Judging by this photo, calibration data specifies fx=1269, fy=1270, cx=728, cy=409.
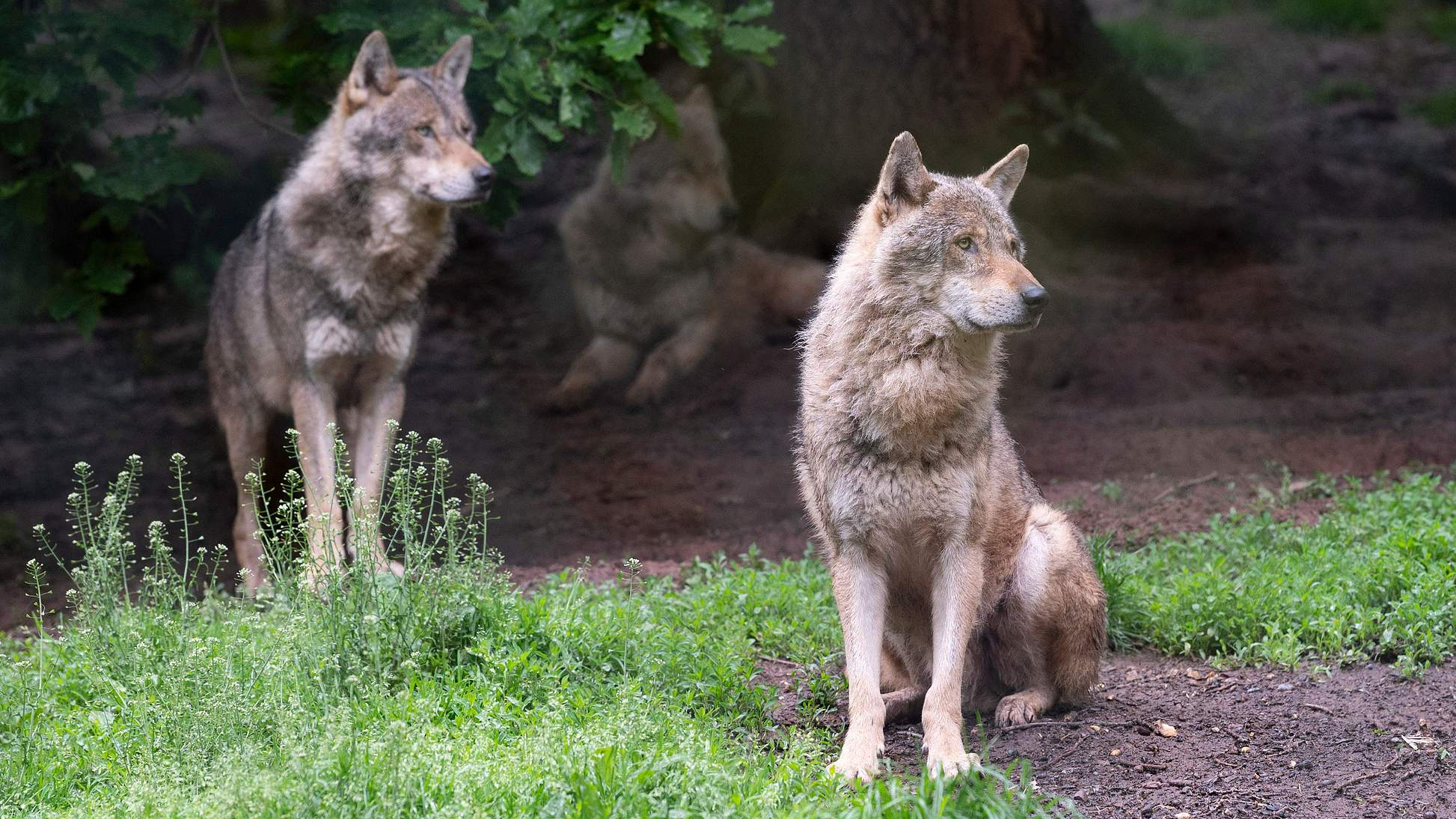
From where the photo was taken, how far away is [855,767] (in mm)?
4016

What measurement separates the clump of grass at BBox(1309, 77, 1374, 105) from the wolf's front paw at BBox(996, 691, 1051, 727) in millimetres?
12025

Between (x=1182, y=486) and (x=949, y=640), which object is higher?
(x=949, y=640)

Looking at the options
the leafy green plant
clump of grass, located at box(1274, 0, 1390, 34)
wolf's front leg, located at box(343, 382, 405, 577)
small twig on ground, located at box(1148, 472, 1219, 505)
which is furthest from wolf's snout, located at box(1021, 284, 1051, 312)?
clump of grass, located at box(1274, 0, 1390, 34)

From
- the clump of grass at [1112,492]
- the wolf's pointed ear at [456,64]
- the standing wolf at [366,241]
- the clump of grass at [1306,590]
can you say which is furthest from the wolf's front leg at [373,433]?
the clump of grass at [1112,492]

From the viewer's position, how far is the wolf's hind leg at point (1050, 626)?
15.3 feet

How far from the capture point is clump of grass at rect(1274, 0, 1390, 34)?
1557cm

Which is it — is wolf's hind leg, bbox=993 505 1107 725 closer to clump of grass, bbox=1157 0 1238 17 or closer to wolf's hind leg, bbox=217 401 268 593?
wolf's hind leg, bbox=217 401 268 593

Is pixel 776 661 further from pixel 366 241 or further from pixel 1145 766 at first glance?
pixel 366 241

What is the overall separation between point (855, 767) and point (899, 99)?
8112 mm

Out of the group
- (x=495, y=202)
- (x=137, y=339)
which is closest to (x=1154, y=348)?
(x=495, y=202)

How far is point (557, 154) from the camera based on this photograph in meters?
13.1

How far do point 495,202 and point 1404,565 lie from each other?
5.39 m

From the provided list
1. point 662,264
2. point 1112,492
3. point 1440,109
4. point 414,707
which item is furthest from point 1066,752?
point 1440,109

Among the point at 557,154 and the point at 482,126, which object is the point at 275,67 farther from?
the point at 557,154
